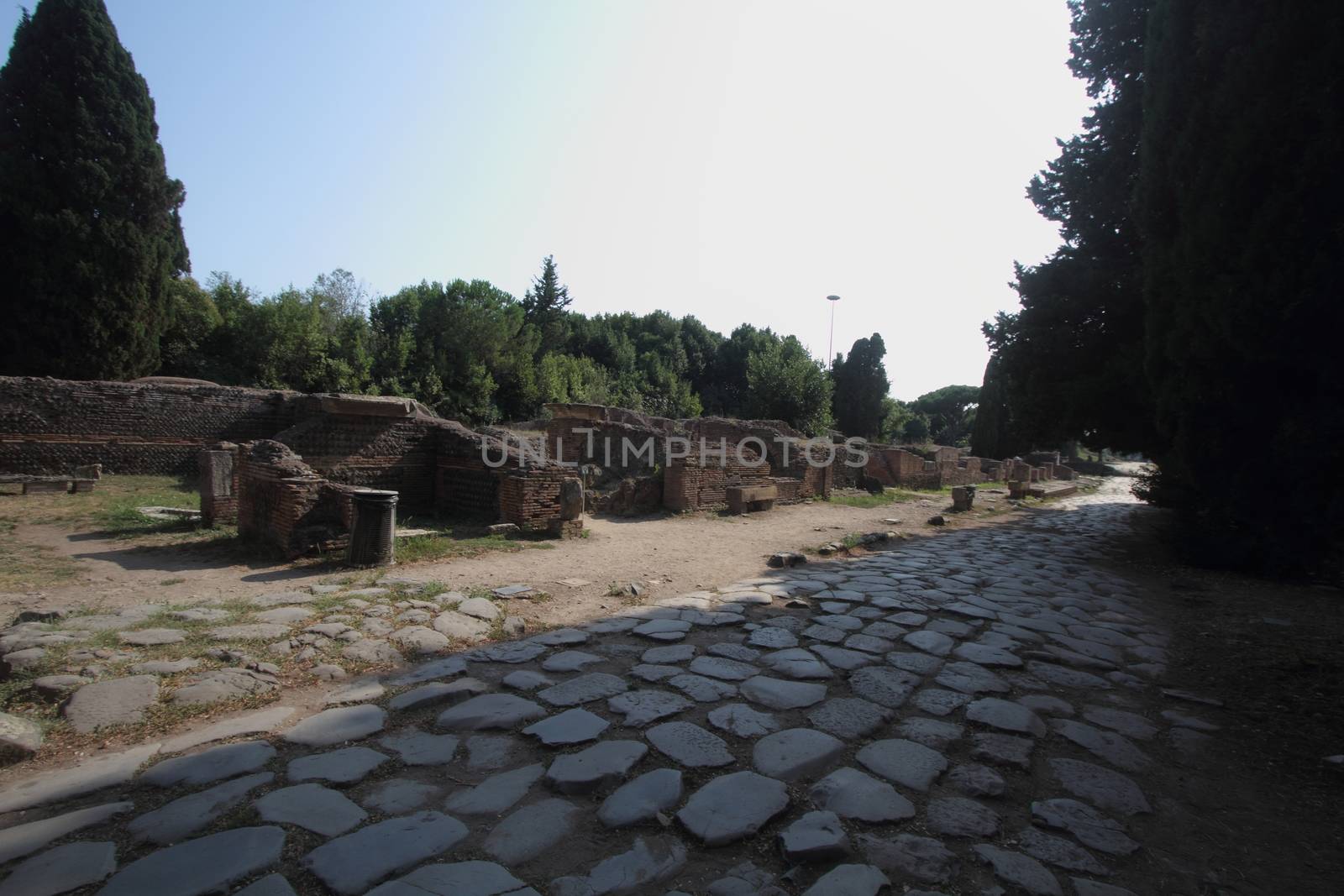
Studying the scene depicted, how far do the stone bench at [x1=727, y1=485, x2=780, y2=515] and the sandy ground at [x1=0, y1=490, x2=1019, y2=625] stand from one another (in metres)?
1.48

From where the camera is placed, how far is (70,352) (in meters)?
17.8

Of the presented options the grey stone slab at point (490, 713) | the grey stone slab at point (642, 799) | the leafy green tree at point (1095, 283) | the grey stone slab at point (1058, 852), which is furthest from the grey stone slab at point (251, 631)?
the leafy green tree at point (1095, 283)

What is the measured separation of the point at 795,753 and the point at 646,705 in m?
0.81

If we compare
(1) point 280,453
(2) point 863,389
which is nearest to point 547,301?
(2) point 863,389

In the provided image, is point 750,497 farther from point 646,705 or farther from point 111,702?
point 111,702

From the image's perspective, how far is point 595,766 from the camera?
103 inches

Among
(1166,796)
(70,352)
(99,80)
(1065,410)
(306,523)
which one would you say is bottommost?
(1166,796)

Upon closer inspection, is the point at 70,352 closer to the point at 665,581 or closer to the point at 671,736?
the point at 665,581

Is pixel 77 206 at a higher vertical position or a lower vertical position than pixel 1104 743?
higher

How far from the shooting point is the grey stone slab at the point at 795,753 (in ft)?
8.66

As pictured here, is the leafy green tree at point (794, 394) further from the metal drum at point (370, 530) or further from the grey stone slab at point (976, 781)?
the grey stone slab at point (976, 781)

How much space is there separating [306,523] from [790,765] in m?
5.95

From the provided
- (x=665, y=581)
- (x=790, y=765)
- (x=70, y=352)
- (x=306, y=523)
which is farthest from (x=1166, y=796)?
(x=70, y=352)

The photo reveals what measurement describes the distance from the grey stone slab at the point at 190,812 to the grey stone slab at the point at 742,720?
187 cm
